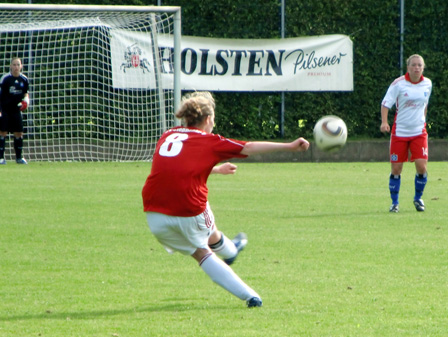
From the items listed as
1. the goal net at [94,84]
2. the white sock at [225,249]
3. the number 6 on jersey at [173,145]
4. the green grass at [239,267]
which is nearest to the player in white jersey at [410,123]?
the green grass at [239,267]

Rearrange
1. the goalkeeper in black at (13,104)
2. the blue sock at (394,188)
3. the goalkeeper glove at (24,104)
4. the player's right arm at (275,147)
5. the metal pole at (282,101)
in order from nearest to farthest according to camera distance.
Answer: the player's right arm at (275,147)
the blue sock at (394,188)
the goalkeeper glove at (24,104)
the goalkeeper in black at (13,104)
the metal pole at (282,101)

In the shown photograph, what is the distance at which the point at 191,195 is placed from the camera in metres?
6.13

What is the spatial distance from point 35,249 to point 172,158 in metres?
3.00

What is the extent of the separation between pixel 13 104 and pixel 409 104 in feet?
30.7

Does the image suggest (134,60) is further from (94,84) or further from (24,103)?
(24,103)

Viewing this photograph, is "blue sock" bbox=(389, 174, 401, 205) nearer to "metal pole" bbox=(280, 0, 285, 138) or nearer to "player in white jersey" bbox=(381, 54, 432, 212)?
"player in white jersey" bbox=(381, 54, 432, 212)

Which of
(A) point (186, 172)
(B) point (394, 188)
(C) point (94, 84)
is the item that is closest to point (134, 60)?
(C) point (94, 84)

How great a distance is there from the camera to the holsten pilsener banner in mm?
21109

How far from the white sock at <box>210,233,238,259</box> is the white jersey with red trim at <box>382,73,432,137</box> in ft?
19.3

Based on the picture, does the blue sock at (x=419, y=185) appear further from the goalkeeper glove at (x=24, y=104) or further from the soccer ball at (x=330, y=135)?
the goalkeeper glove at (x=24, y=104)

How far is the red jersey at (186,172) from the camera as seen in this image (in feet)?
20.1

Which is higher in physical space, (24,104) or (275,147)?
(275,147)

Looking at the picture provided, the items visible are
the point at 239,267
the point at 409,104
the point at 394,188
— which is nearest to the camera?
the point at 239,267

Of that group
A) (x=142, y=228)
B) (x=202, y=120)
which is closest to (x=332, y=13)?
(x=142, y=228)
